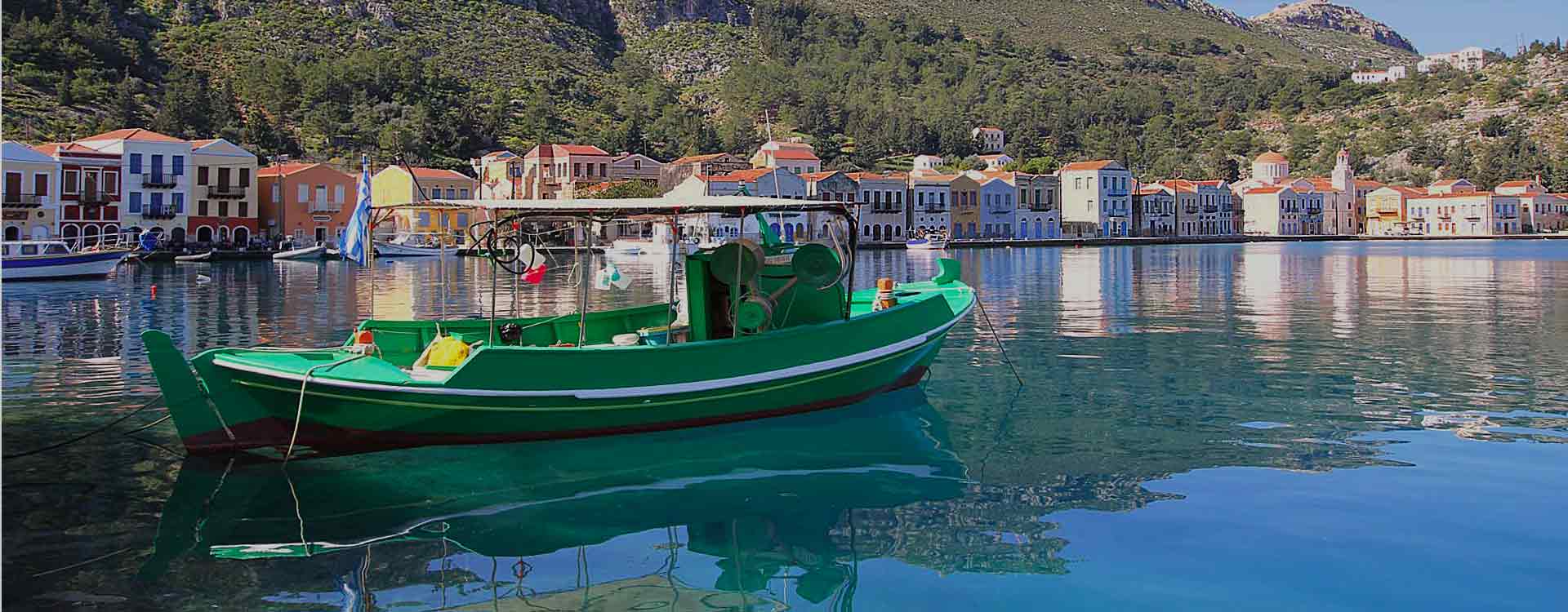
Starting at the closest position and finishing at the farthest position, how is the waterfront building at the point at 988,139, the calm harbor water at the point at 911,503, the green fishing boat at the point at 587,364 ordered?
the calm harbor water at the point at 911,503
the green fishing boat at the point at 587,364
the waterfront building at the point at 988,139

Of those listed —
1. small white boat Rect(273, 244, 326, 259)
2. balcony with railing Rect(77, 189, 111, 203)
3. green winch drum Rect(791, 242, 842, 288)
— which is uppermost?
balcony with railing Rect(77, 189, 111, 203)

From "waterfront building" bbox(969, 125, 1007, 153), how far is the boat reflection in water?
12409 centimetres

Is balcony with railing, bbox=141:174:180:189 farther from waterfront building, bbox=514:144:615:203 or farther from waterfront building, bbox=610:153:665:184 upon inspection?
waterfront building, bbox=610:153:665:184

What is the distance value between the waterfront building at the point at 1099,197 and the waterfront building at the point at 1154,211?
2989 mm

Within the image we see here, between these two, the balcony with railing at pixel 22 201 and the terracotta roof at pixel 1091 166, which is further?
the terracotta roof at pixel 1091 166

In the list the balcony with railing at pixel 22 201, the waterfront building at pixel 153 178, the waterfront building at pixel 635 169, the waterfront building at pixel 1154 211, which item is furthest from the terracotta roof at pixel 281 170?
the waterfront building at pixel 1154 211

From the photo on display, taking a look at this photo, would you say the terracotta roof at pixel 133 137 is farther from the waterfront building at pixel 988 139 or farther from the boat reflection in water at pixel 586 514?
the waterfront building at pixel 988 139

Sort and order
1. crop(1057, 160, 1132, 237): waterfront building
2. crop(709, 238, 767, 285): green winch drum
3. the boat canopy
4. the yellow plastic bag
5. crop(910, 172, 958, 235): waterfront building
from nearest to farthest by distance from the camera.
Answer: the boat canopy, the yellow plastic bag, crop(709, 238, 767, 285): green winch drum, crop(910, 172, 958, 235): waterfront building, crop(1057, 160, 1132, 237): waterfront building

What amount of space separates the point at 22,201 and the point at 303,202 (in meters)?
15.7

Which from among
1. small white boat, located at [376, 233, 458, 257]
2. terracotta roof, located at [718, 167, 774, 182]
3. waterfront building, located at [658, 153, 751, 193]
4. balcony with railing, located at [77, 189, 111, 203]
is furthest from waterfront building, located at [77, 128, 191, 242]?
waterfront building, located at [658, 153, 751, 193]

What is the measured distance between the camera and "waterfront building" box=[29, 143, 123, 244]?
2163 inches

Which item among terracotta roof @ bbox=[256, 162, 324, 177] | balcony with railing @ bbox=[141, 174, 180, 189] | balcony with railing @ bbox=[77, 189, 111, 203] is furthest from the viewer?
terracotta roof @ bbox=[256, 162, 324, 177]

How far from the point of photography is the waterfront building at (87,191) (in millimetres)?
54938

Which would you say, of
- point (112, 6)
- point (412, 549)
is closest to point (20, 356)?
point (412, 549)
